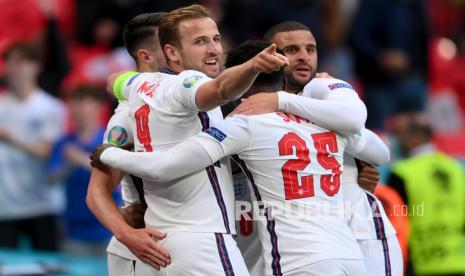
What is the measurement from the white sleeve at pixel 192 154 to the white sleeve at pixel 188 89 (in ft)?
0.66

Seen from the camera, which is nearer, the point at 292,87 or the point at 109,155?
the point at 109,155

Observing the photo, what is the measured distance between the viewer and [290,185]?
6512 millimetres

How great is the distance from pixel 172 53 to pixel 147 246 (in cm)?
106

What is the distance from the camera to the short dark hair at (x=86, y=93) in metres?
11.8

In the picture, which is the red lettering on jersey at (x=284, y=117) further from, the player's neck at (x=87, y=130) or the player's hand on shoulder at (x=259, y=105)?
the player's neck at (x=87, y=130)

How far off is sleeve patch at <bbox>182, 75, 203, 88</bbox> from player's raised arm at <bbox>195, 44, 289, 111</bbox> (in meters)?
0.09

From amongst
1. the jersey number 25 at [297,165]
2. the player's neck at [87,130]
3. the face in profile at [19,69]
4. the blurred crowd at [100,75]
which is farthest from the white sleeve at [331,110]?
the face in profile at [19,69]

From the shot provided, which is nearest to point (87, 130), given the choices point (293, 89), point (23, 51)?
point (23, 51)

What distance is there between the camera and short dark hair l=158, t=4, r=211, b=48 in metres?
6.55

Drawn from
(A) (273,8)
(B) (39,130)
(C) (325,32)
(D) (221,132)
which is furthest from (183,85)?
(C) (325,32)

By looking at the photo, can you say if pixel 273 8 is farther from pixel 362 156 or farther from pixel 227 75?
pixel 227 75

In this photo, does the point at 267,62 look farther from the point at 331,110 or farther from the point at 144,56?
the point at 144,56

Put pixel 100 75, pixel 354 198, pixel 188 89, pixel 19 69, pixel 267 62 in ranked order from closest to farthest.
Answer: pixel 267 62 < pixel 188 89 < pixel 354 198 < pixel 19 69 < pixel 100 75

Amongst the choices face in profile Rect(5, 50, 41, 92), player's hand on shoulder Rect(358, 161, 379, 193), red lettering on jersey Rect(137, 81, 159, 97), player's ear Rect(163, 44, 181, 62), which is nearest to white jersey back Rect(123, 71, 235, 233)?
red lettering on jersey Rect(137, 81, 159, 97)
